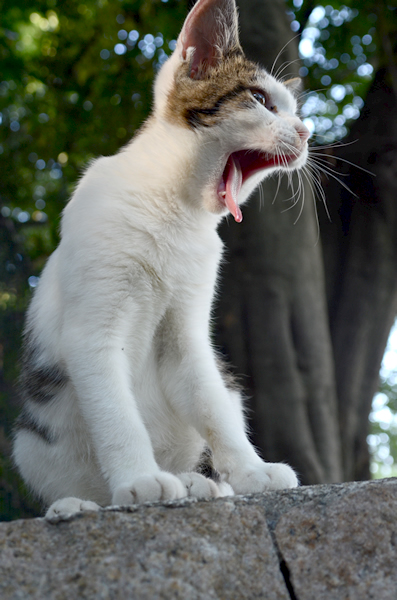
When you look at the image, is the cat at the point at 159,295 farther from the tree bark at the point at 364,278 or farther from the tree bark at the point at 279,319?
the tree bark at the point at 364,278

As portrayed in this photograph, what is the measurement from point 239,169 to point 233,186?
0.13 m

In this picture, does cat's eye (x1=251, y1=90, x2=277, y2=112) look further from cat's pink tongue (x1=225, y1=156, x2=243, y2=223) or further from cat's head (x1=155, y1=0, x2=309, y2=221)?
cat's pink tongue (x1=225, y1=156, x2=243, y2=223)

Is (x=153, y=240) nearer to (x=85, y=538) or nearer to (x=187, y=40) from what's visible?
(x=187, y=40)

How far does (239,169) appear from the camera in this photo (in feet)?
7.93

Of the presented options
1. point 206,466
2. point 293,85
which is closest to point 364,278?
point 293,85

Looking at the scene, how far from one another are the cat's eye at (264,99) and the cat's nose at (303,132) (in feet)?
0.60

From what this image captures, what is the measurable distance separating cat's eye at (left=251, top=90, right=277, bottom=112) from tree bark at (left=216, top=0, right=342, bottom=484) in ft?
4.33

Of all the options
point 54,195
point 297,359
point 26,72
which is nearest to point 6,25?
point 26,72

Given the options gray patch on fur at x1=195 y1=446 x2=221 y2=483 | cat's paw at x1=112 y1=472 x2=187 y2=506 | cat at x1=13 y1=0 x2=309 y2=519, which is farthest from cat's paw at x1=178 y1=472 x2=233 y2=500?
gray patch on fur at x1=195 y1=446 x2=221 y2=483

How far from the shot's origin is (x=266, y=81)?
2521mm

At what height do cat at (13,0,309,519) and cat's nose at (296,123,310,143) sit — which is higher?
cat's nose at (296,123,310,143)

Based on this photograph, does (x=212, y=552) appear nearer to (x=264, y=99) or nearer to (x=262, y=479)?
(x=262, y=479)

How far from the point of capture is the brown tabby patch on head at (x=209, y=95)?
7.76 feet

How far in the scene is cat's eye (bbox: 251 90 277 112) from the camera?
2.45 meters
